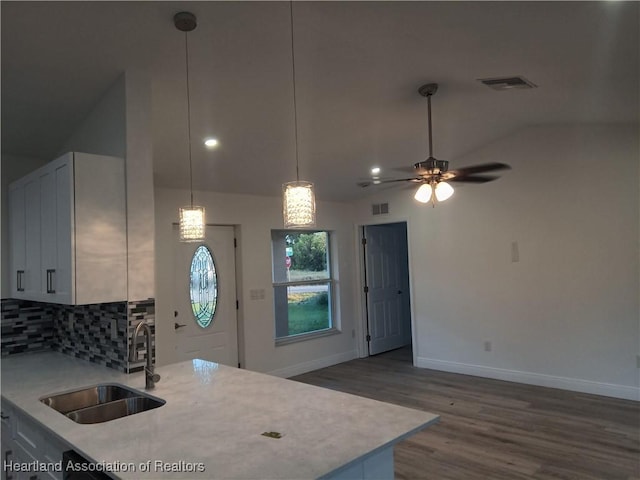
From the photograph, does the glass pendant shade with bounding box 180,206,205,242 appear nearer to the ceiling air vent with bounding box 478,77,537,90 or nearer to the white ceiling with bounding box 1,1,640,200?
the white ceiling with bounding box 1,1,640,200

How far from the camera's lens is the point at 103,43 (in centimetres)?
246

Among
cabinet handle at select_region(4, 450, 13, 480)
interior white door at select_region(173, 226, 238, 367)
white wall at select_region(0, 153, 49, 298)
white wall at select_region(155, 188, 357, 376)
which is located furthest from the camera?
interior white door at select_region(173, 226, 238, 367)

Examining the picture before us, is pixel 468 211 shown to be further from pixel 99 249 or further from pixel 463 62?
pixel 99 249

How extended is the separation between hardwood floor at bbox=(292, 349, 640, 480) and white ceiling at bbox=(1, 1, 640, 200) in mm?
2738

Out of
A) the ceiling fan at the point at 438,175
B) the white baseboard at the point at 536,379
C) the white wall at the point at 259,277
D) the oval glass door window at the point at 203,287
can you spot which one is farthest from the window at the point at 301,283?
the ceiling fan at the point at 438,175

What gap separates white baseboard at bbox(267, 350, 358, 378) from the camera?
5.62 m

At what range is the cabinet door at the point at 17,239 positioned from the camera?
324 cm

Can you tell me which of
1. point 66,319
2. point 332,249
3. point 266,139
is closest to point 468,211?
point 332,249

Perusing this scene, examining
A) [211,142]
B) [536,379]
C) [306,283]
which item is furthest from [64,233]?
[536,379]

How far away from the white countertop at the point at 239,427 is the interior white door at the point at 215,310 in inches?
91.0

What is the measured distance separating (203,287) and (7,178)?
217cm

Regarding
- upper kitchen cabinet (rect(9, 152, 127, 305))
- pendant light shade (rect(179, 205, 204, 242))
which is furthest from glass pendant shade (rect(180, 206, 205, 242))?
upper kitchen cabinet (rect(9, 152, 127, 305))

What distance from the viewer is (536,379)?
496cm

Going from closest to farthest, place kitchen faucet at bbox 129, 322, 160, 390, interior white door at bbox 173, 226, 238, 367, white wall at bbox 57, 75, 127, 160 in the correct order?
kitchen faucet at bbox 129, 322, 160, 390, white wall at bbox 57, 75, 127, 160, interior white door at bbox 173, 226, 238, 367
